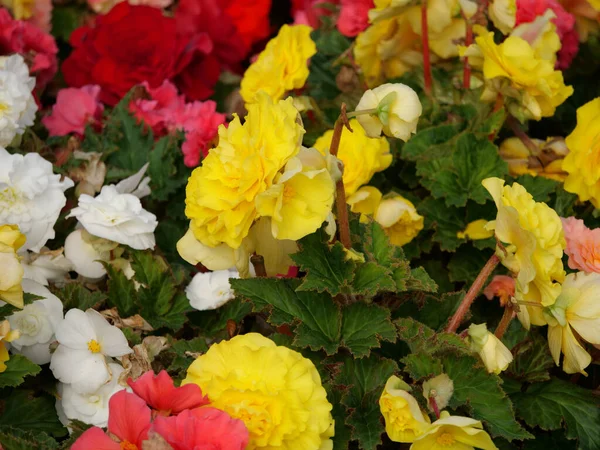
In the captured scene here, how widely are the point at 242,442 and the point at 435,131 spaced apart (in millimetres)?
898

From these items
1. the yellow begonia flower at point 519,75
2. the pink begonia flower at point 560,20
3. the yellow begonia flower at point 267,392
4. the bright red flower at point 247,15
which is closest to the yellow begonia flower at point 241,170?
the yellow begonia flower at point 267,392

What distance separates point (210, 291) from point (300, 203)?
0.44m

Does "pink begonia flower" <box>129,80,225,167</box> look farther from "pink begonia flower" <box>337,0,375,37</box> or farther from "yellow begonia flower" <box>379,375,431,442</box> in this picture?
"yellow begonia flower" <box>379,375,431,442</box>

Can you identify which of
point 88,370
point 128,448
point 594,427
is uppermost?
point 128,448

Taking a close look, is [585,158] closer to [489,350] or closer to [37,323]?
[489,350]

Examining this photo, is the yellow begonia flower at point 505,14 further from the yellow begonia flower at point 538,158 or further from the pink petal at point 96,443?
the pink petal at point 96,443

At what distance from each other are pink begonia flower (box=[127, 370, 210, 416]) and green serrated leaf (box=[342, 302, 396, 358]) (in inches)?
9.5

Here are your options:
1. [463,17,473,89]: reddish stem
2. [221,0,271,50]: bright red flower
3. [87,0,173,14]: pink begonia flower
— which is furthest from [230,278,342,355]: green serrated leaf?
[87,0,173,14]: pink begonia flower

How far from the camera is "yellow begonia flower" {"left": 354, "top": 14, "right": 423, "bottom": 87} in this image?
1.63 metres

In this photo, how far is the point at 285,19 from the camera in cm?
254

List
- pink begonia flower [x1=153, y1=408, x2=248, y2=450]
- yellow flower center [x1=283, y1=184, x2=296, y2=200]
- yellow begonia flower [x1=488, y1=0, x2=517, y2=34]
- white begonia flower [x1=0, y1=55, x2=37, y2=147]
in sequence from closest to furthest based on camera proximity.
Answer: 1. pink begonia flower [x1=153, y1=408, x2=248, y2=450]
2. yellow flower center [x1=283, y1=184, x2=296, y2=200]
3. white begonia flower [x1=0, y1=55, x2=37, y2=147]
4. yellow begonia flower [x1=488, y1=0, x2=517, y2=34]

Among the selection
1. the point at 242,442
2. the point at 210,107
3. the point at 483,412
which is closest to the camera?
the point at 242,442

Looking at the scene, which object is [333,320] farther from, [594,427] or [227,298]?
[594,427]

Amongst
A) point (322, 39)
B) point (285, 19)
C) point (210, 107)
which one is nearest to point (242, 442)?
point (210, 107)
